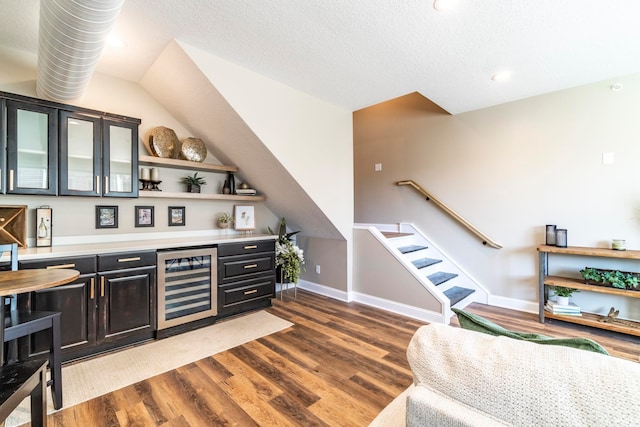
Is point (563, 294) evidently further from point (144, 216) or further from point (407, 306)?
point (144, 216)

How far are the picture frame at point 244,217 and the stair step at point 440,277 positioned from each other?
249 cm

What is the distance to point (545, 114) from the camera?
129 inches

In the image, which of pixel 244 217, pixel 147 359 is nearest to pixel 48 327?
pixel 147 359

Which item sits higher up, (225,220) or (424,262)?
(225,220)

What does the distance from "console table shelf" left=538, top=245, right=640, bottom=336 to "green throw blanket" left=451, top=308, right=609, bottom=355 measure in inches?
112

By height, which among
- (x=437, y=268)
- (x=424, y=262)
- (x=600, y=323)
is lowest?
(x=600, y=323)

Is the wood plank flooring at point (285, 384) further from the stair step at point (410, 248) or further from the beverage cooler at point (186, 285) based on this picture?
the stair step at point (410, 248)

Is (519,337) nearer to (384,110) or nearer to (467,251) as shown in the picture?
(467,251)

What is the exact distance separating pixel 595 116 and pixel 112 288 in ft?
16.5

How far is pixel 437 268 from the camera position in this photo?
403 cm

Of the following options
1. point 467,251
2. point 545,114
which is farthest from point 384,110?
point 467,251

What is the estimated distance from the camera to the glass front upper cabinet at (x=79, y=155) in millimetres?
2480

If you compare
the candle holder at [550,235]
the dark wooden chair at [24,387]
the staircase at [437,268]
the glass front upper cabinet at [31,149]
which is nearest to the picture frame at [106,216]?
the glass front upper cabinet at [31,149]

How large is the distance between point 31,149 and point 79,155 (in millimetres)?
306
